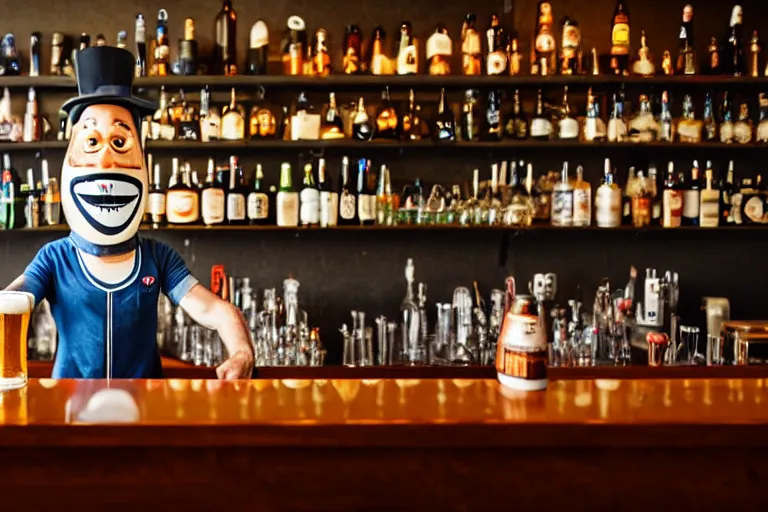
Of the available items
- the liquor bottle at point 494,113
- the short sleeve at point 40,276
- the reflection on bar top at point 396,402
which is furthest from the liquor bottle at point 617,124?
the short sleeve at point 40,276

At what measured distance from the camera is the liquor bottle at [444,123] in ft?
10.5

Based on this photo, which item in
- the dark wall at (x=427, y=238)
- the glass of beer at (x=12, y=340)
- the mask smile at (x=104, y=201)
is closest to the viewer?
the glass of beer at (x=12, y=340)

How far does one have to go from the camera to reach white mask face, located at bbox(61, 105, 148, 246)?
1721 mm

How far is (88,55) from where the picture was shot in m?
1.76

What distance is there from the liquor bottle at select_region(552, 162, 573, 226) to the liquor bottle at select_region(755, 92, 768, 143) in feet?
2.88

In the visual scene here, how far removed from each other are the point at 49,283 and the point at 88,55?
549 mm

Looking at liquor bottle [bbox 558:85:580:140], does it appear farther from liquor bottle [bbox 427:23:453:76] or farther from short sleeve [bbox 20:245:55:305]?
short sleeve [bbox 20:245:55:305]

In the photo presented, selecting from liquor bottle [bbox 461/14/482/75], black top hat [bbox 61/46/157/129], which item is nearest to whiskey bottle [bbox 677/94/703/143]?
liquor bottle [bbox 461/14/482/75]

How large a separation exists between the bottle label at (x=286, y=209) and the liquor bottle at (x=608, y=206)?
132 cm

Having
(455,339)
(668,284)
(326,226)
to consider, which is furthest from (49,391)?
(668,284)

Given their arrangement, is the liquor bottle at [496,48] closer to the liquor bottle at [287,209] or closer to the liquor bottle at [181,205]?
the liquor bottle at [287,209]

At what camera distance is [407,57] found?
317 centimetres

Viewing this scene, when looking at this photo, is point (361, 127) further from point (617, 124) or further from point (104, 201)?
point (104, 201)

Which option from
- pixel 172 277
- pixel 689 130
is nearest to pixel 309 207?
pixel 172 277
